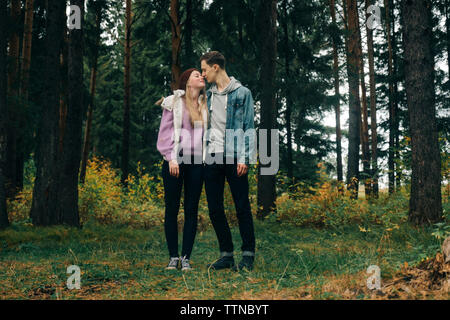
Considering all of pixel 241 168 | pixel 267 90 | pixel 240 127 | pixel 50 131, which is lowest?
pixel 241 168

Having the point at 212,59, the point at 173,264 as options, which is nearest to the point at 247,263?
the point at 173,264

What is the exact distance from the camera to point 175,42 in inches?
479

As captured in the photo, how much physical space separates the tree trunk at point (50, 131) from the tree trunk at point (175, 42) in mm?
3394

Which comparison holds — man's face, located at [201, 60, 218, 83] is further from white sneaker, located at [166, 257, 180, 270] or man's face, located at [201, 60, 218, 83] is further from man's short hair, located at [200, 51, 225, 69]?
white sneaker, located at [166, 257, 180, 270]

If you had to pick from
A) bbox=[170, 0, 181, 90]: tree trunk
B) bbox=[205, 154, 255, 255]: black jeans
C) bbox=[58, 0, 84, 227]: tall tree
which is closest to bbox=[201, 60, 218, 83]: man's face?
bbox=[205, 154, 255, 255]: black jeans

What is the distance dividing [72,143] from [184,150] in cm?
556

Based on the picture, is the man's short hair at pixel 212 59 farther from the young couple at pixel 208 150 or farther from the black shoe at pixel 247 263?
the black shoe at pixel 247 263

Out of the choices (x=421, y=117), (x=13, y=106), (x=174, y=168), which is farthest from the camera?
(x=13, y=106)

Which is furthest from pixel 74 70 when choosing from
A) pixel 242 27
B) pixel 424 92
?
pixel 424 92

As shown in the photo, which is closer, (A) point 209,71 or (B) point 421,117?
(A) point 209,71

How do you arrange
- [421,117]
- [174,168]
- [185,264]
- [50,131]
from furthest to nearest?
[50,131] < [421,117] < [185,264] < [174,168]

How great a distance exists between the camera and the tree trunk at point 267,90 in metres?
10.8

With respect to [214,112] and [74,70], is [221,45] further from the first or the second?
[214,112]

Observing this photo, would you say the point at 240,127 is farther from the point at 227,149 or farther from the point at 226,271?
the point at 226,271
